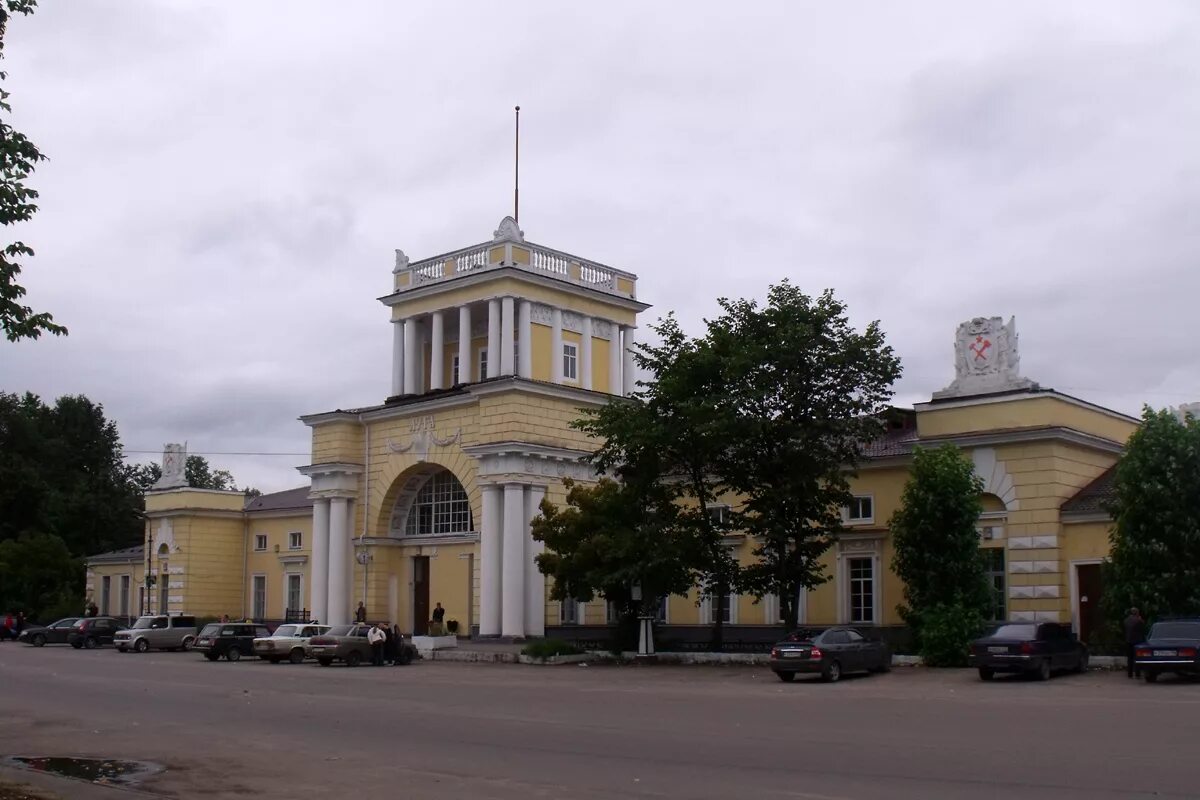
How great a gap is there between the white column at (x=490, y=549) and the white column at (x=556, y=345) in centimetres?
761

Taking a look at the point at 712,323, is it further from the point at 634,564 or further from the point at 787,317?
the point at 634,564

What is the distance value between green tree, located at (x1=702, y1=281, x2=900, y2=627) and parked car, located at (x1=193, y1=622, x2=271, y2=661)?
734 inches

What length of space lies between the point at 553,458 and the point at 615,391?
10.0 m

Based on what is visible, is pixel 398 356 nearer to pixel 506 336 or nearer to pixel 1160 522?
pixel 506 336

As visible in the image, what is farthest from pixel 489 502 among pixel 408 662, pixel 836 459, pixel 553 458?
pixel 836 459

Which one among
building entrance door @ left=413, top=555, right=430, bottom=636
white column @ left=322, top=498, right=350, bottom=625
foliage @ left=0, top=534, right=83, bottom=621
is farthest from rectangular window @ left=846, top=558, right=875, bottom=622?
foliage @ left=0, top=534, right=83, bottom=621

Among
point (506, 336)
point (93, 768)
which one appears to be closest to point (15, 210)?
point (93, 768)

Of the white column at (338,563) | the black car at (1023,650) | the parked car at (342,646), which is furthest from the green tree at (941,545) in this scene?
the white column at (338,563)

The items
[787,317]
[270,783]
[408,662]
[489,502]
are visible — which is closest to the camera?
[270,783]

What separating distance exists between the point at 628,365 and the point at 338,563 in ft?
51.4

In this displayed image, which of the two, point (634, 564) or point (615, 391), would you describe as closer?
point (634, 564)

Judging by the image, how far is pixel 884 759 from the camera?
580 inches

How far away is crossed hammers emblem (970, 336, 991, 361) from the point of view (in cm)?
3825

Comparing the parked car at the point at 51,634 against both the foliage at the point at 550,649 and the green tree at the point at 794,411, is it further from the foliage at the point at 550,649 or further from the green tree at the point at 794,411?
the green tree at the point at 794,411
